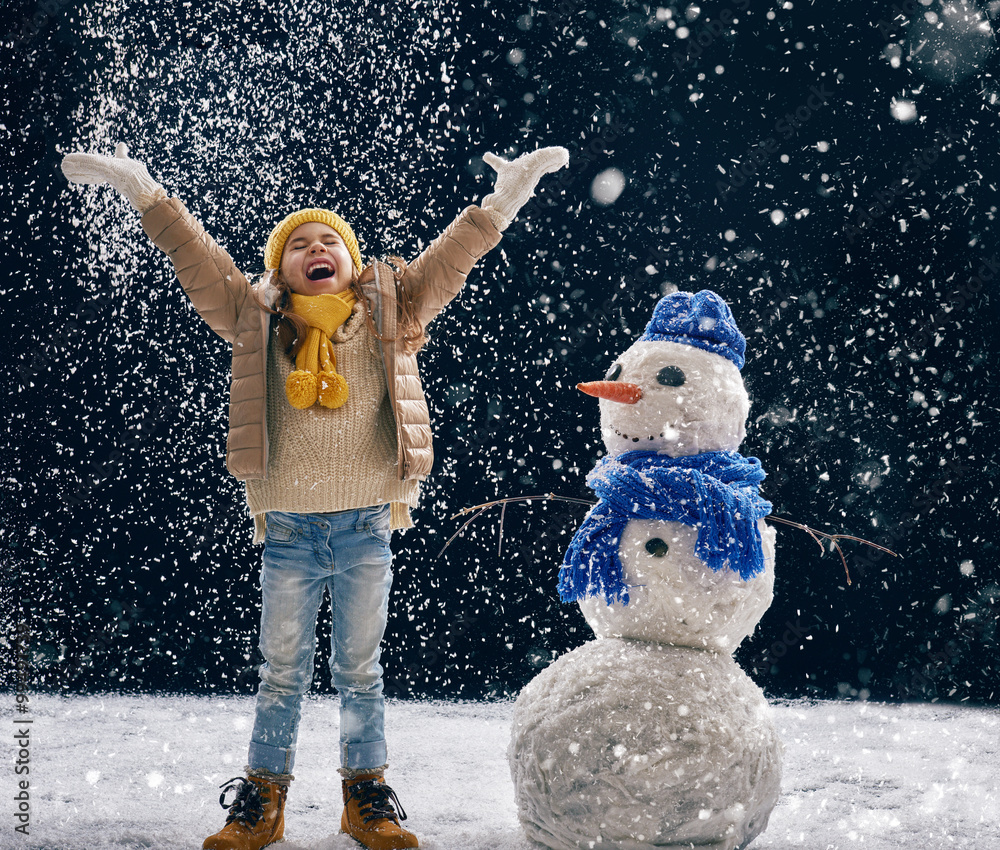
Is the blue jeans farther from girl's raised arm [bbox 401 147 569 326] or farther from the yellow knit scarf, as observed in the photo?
girl's raised arm [bbox 401 147 569 326]

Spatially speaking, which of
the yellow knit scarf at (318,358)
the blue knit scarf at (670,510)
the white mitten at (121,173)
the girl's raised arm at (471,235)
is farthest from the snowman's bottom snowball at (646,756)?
the white mitten at (121,173)

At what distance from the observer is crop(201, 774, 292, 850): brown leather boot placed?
5.50 feet

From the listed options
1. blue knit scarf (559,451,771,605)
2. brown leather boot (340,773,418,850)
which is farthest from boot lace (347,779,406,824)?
blue knit scarf (559,451,771,605)

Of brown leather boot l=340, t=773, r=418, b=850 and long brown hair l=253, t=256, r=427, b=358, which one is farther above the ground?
long brown hair l=253, t=256, r=427, b=358

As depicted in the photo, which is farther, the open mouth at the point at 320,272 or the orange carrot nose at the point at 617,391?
the open mouth at the point at 320,272

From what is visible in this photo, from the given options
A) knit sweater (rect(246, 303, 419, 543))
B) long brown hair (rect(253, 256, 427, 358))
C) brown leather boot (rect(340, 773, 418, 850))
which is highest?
long brown hair (rect(253, 256, 427, 358))

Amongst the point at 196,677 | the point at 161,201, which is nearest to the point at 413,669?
the point at 196,677

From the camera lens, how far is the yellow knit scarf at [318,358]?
1768mm

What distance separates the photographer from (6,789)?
2074mm

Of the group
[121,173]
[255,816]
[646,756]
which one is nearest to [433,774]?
[255,816]

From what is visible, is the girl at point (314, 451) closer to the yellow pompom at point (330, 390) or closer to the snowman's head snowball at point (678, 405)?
the yellow pompom at point (330, 390)

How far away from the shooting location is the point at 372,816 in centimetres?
175

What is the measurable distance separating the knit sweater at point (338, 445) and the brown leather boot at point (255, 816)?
1.57 feet

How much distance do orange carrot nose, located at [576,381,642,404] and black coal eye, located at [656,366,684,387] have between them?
0.15ft
